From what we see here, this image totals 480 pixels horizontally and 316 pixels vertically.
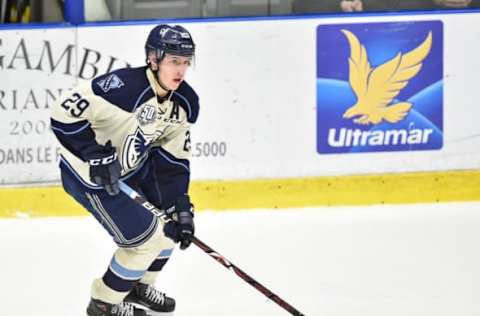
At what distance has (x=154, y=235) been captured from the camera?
412 centimetres

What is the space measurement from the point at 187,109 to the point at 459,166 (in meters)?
2.36

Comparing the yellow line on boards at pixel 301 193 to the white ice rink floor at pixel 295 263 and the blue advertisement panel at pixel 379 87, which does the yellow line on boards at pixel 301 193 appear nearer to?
the white ice rink floor at pixel 295 263

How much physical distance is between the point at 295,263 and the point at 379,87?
1.34 meters

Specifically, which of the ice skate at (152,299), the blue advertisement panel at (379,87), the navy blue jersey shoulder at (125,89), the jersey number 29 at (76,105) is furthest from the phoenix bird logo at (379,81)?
the jersey number 29 at (76,105)

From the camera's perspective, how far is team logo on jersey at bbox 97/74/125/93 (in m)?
3.98

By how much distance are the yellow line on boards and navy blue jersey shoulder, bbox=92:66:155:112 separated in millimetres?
1960

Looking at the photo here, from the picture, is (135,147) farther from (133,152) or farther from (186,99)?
(186,99)

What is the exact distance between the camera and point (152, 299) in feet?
14.4

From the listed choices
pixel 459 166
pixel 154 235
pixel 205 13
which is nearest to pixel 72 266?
pixel 154 235

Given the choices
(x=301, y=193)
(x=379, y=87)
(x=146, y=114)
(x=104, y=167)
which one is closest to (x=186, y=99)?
(x=146, y=114)

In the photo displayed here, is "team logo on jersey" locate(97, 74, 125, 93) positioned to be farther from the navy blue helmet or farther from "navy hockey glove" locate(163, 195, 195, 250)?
"navy hockey glove" locate(163, 195, 195, 250)

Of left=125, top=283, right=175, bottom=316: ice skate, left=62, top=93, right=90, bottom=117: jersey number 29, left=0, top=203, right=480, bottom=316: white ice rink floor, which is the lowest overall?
left=0, top=203, right=480, bottom=316: white ice rink floor

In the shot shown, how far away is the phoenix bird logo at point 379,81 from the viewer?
20.2ft

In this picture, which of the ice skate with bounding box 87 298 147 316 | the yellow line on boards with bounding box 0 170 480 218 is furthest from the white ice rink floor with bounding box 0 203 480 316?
the ice skate with bounding box 87 298 147 316
